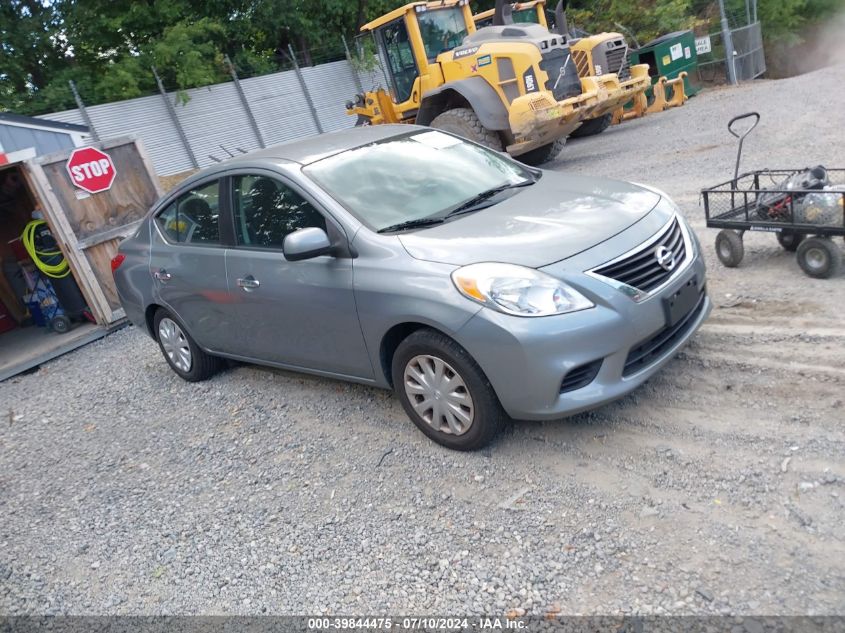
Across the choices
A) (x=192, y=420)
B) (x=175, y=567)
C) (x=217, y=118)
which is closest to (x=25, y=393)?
(x=192, y=420)

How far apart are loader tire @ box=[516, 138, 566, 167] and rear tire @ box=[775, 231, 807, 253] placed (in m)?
8.05

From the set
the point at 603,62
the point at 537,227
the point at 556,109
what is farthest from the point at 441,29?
the point at 537,227

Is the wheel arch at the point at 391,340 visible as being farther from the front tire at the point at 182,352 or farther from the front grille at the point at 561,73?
the front grille at the point at 561,73

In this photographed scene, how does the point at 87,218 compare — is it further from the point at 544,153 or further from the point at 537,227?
the point at 544,153

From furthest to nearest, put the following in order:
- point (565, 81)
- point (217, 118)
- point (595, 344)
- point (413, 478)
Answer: point (217, 118)
point (565, 81)
point (413, 478)
point (595, 344)

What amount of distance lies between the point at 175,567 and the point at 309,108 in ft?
67.3

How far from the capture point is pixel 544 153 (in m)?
13.2

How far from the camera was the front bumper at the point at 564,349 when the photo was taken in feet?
10.7

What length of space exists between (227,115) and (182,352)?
52.8 ft

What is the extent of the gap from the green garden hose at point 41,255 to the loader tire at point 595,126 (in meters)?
11.1

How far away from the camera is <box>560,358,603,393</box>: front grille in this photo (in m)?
3.35

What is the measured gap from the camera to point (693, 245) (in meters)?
3.99

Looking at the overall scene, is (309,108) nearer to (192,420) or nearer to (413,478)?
(192,420)

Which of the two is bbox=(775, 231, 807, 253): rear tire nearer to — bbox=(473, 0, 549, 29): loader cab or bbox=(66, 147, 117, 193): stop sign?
bbox=(66, 147, 117, 193): stop sign
